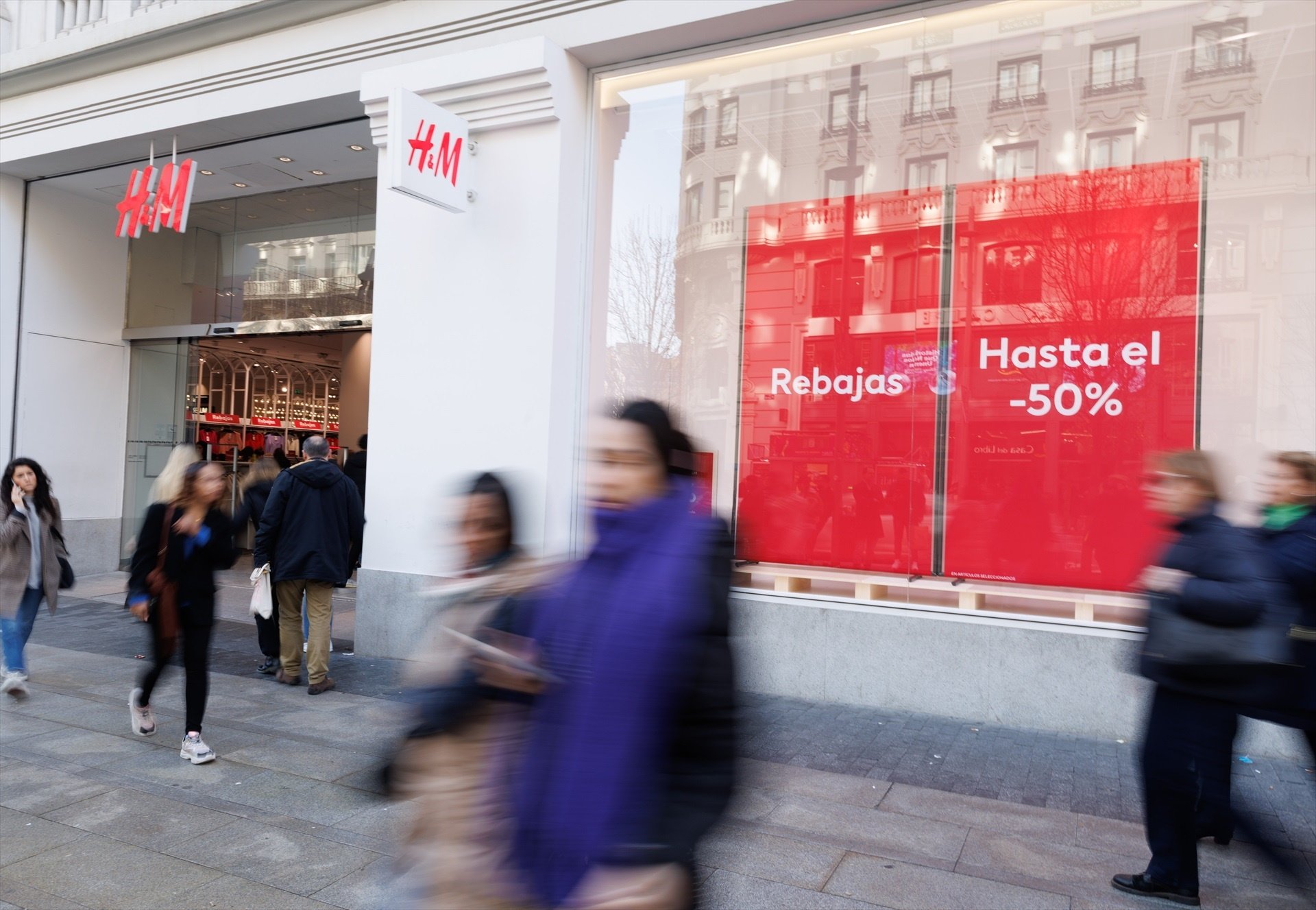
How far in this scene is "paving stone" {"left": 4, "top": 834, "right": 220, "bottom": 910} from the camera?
12.2 ft

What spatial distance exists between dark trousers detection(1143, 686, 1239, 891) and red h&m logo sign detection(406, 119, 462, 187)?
6.43m

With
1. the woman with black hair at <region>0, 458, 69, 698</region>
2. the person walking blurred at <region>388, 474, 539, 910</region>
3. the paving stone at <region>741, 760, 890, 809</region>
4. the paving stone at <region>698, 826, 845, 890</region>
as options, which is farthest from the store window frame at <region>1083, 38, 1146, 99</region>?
the woman with black hair at <region>0, 458, 69, 698</region>

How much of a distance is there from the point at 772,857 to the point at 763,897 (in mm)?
407

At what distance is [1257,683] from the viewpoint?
3520 millimetres

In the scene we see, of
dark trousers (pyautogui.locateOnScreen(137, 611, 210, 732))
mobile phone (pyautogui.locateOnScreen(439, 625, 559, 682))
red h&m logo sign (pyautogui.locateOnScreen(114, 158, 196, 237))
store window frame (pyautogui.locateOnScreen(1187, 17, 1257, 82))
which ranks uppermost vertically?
store window frame (pyautogui.locateOnScreen(1187, 17, 1257, 82))

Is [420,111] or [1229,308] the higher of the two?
[420,111]

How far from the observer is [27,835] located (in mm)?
4305

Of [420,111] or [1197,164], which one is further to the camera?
[420,111]

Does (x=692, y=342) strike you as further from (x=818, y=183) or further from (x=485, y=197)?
(x=485, y=197)

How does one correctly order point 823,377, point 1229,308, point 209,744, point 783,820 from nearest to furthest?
point 783,820 < point 209,744 < point 1229,308 < point 823,377

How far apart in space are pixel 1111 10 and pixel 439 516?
6.60 m

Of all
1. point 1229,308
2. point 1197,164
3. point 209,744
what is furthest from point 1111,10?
point 209,744

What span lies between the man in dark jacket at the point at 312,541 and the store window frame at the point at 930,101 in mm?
5361

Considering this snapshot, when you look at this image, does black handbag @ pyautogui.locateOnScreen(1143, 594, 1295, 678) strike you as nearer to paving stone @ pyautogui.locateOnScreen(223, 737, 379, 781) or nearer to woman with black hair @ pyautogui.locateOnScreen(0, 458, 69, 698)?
paving stone @ pyautogui.locateOnScreen(223, 737, 379, 781)
